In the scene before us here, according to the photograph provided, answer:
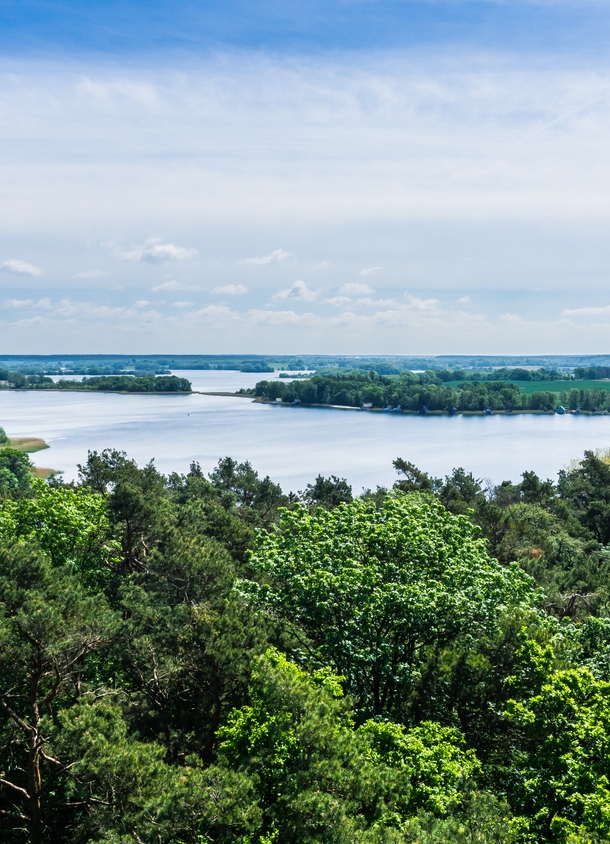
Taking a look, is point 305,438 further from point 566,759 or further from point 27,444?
point 566,759

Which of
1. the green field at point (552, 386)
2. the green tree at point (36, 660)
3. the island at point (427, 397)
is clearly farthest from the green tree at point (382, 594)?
the green field at point (552, 386)

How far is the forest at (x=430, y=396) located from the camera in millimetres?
130375

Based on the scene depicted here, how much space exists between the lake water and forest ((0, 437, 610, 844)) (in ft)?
131

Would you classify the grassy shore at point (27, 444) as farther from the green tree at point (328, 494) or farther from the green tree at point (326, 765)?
the green tree at point (326, 765)

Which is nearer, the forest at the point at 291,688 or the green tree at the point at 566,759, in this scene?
the forest at the point at 291,688

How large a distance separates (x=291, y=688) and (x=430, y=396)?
404 ft

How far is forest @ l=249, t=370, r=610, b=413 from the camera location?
428 feet

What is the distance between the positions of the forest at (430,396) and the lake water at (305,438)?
7.19m

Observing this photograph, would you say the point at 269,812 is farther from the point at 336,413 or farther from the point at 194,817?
the point at 336,413

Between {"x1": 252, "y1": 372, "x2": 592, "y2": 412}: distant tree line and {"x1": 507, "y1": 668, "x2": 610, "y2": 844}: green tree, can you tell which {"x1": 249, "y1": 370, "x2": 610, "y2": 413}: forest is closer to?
{"x1": 252, "y1": 372, "x2": 592, "y2": 412}: distant tree line

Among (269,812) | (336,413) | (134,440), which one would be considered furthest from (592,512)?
(336,413)

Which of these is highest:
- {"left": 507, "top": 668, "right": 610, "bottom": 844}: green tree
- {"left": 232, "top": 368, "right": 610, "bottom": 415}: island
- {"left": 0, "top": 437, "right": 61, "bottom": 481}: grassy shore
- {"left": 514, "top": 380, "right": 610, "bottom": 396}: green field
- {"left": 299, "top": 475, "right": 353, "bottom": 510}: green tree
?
{"left": 514, "top": 380, "right": 610, "bottom": 396}: green field

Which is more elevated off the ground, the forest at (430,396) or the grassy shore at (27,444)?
the forest at (430,396)

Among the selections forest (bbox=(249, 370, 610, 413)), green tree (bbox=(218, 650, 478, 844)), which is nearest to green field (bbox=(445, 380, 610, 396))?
forest (bbox=(249, 370, 610, 413))
